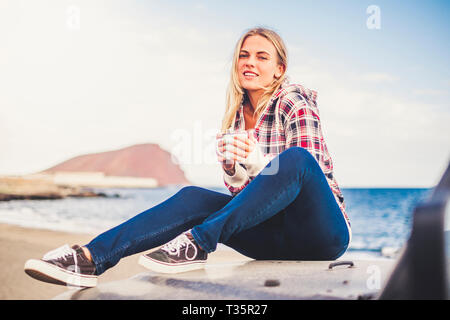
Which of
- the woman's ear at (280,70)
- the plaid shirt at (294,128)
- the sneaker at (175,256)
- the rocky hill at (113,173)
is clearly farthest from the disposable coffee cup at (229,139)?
the rocky hill at (113,173)

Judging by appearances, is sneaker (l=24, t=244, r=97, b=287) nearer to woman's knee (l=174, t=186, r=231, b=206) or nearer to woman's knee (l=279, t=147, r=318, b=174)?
woman's knee (l=174, t=186, r=231, b=206)

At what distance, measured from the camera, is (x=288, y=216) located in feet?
4.66

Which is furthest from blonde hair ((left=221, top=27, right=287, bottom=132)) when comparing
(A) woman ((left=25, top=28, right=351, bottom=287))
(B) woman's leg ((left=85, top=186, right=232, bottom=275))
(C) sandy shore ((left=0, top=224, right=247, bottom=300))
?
(C) sandy shore ((left=0, top=224, right=247, bottom=300))

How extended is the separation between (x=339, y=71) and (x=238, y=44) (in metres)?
18.4

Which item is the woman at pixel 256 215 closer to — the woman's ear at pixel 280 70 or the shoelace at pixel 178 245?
the shoelace at pixel 178 245

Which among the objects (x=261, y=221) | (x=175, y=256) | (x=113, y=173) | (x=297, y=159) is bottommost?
(x=113, y=173)

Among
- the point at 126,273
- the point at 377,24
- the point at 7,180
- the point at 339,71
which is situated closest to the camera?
the point at 377,24

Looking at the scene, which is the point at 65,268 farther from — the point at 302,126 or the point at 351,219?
the point at 351,219

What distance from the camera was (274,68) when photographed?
1.93 meters

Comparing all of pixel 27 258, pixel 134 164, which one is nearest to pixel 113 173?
pixel 134 164

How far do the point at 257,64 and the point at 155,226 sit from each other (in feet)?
3.15

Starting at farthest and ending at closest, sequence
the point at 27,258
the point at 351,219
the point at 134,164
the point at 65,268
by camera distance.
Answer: the point at 134,164 < the point at 351,219 < the point at 27,258 < the point at 65,268
